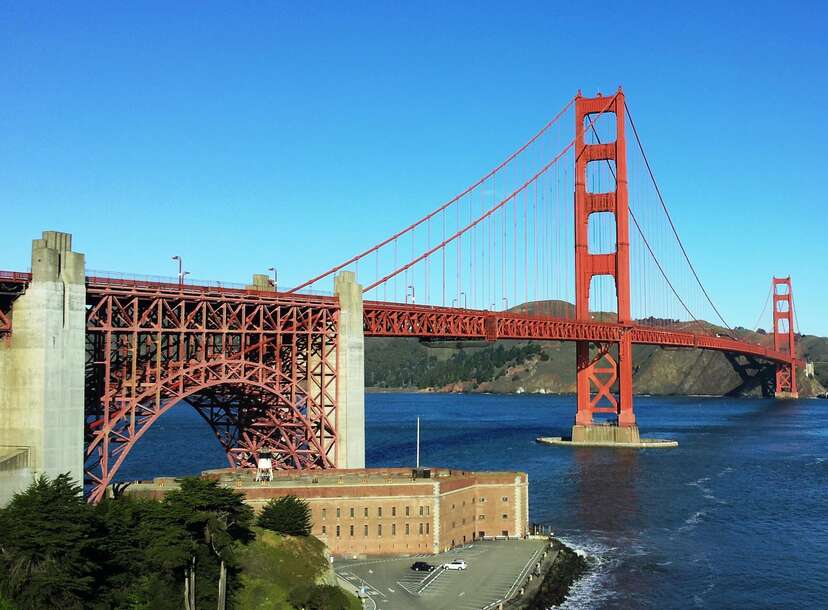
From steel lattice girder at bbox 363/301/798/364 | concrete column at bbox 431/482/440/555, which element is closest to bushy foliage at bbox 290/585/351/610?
concrete column at bbox 431/482/440/555

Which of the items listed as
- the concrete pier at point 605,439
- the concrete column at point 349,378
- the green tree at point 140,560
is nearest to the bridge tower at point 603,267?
the concrete pier at point 605,439

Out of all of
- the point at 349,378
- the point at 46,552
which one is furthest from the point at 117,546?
the point at 349,378

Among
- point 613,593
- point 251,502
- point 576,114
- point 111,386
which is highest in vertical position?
point 576,114

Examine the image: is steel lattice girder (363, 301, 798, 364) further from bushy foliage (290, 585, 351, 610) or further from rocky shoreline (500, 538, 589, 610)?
bushy foliage (290, 585, 351, 610)

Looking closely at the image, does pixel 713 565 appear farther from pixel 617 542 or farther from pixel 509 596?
pixel 509 596

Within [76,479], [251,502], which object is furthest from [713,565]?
[76,479]

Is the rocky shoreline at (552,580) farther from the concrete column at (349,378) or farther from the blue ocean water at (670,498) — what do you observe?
the concrete column at (349,378)

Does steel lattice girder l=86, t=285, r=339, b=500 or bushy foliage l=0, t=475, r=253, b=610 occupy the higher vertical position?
steel lattice girder l=86, t=285, r=339, b=500
